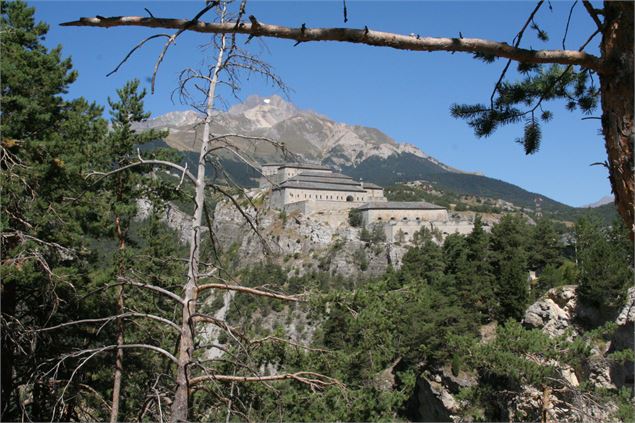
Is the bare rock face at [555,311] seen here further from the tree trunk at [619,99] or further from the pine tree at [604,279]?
the tree trunk at [619,99]

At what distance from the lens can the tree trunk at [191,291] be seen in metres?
4.62

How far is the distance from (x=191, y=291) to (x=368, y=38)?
3017mm

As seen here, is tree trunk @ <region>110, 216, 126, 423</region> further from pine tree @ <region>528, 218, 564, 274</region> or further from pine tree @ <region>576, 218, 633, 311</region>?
pine tree @ <region>528, 218, 564, 274</region>

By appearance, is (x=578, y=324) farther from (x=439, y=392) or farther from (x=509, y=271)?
(x=439, y=392)

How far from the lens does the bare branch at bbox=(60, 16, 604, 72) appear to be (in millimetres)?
2680

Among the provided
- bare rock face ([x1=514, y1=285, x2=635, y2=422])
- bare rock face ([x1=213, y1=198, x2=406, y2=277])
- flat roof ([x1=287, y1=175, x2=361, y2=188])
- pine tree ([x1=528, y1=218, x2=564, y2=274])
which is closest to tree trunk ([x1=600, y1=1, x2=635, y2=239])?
bare rock face ([x1=514, y1=285, x2=635, y2=422])

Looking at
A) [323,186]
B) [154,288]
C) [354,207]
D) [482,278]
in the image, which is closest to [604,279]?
[482,278]

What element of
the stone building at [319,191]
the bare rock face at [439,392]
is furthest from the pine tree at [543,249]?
the stone building at [319,191]

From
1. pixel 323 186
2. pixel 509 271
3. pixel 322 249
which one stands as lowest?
pixel 509 271

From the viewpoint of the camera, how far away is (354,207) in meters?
69.7

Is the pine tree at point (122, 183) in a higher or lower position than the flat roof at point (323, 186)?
lower

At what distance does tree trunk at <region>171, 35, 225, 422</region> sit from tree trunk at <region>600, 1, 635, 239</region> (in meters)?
3.07

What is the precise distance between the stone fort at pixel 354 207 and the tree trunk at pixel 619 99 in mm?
55572

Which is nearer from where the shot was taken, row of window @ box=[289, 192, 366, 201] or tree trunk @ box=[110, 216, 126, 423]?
tree trunk @ box=[110, 216, 126, 423]
